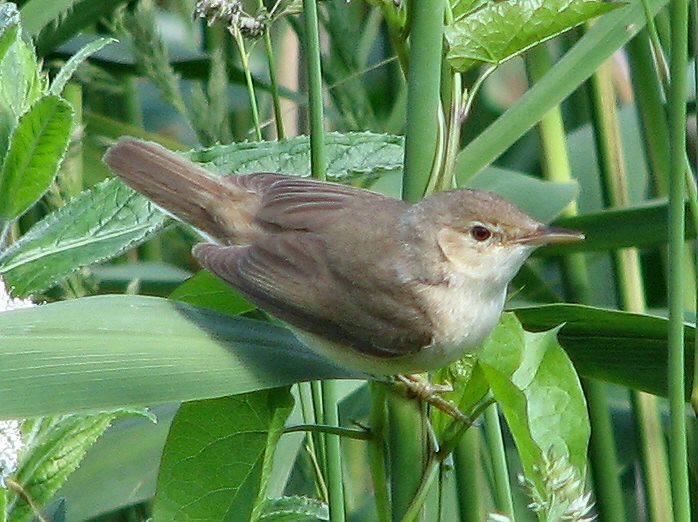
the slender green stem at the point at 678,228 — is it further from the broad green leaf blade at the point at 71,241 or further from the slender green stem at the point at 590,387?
the slender green stem at the point at 590,387

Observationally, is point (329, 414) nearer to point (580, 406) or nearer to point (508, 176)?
point (580, 406)

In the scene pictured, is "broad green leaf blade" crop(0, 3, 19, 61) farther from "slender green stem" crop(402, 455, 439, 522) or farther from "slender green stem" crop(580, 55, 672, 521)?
"slender green stem" crop(580, 55, 672, 521)

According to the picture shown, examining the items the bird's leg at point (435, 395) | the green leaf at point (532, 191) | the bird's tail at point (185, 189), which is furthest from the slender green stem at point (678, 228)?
the green leaf at point (532, 191)

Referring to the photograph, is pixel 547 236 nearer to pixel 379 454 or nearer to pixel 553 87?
pixel 553 87

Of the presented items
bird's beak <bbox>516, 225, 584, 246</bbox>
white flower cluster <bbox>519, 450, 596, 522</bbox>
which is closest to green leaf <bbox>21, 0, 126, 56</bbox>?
bird's beak <bbox>516, 225, 584, 246</bbox>

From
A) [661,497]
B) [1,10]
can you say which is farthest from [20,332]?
[661,497]

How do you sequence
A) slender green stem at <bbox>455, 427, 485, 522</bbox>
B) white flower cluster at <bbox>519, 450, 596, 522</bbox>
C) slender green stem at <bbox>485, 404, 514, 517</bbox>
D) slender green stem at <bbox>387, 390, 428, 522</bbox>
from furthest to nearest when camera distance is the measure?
slender green stem at <bbox>455, 427, 485, 522</bbox> → slender green stem at <bbox>485, 404, 514, 517</bbox> → slender green stem at <bbox>387, 390, 428, 522</bbox> → white flower cluster at <bbox>519, 450, 596, 522</bbox>
